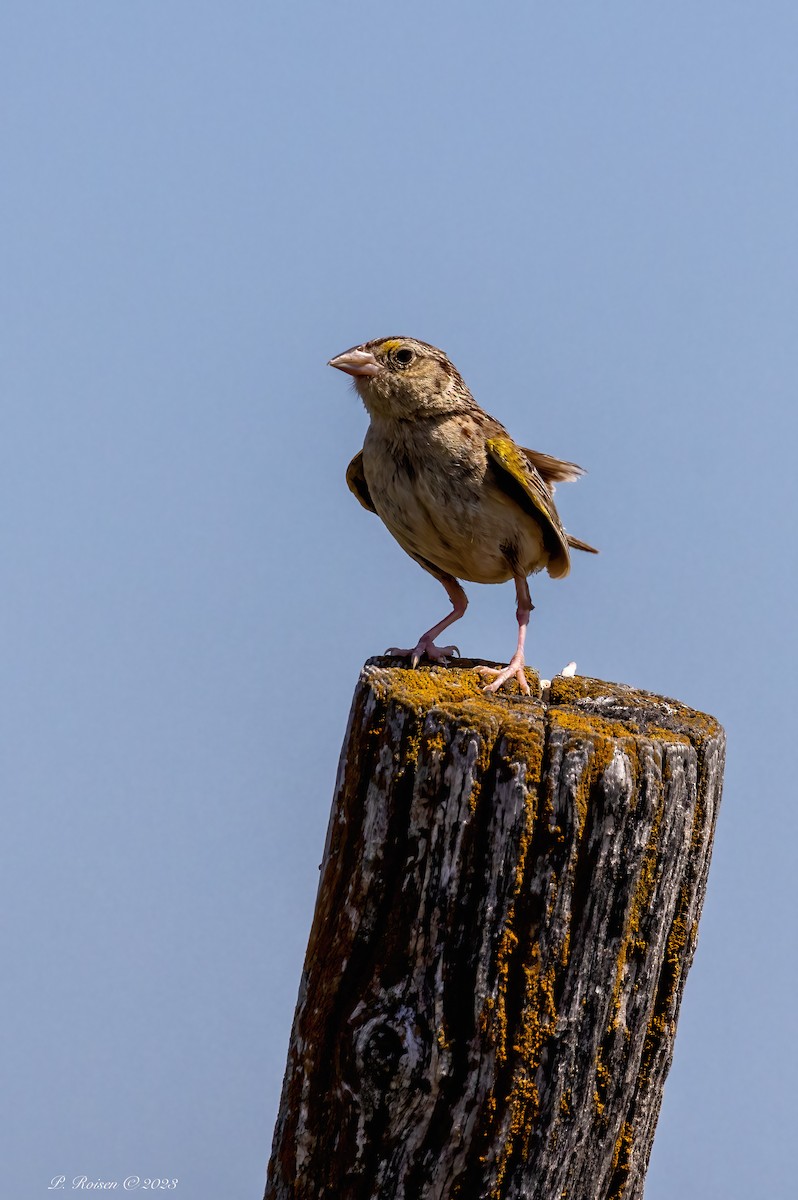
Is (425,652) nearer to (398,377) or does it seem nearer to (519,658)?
(519,658)

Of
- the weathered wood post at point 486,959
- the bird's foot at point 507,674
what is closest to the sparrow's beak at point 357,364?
the bird's foot at point 507,674

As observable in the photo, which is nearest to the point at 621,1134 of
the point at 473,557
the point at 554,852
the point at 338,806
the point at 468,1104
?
the point at 468,1104

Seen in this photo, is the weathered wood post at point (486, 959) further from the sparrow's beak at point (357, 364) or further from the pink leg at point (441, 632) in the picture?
the sparrow's beak at point (357, 364)

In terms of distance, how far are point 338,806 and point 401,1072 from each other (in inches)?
29.0

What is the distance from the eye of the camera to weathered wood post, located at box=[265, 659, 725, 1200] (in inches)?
125

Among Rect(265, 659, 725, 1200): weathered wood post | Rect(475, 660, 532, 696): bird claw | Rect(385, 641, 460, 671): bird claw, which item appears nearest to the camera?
Rect(265, 659, 725, 1200): weathered wood post

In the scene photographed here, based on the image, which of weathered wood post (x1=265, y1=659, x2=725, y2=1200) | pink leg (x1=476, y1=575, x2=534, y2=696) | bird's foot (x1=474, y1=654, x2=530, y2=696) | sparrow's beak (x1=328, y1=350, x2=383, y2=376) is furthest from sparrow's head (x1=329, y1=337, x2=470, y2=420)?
weathered wood post (x1=265, y1=659, x2=725, y2=1200)

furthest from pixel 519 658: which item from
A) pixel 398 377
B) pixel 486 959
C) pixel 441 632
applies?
pixel 486 959

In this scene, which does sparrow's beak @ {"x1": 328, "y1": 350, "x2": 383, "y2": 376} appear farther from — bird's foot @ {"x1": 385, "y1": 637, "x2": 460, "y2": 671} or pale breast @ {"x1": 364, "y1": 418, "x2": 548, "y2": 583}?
bird's foot @ {"x1": 385, "y1": 637, "x2": 460, "y2": 671}

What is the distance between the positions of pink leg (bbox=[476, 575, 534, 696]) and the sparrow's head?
0.98 m

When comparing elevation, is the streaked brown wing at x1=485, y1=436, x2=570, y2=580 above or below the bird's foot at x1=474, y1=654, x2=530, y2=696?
above

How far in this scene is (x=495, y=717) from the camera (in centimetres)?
334

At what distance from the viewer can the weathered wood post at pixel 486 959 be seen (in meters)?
3.19

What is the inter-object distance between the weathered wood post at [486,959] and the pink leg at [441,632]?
5.81ft
